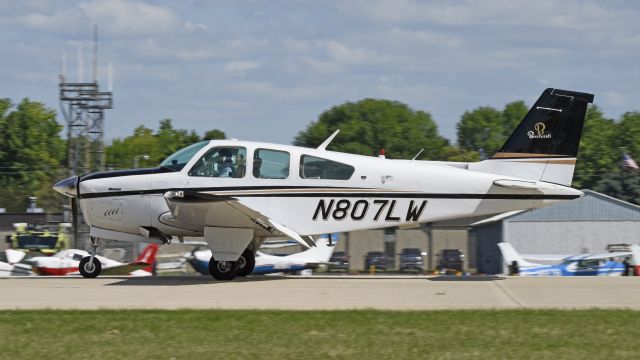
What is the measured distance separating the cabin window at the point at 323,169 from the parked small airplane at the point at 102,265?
906 centimetres

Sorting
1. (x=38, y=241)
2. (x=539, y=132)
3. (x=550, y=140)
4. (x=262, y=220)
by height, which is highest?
(x=539, y=132)

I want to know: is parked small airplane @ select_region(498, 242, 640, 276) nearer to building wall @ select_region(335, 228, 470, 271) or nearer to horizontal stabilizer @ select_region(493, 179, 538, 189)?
building wall @ select_region(335, 228, 470, 271)

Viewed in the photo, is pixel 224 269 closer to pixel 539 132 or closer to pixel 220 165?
pixel 220 165

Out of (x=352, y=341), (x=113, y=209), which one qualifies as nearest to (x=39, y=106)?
(x=113, y=209)

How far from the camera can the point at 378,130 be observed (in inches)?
4065

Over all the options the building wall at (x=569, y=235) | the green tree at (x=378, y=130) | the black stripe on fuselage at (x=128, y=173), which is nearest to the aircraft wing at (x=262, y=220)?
the black stripe on fuselage at (x=128, y=173)

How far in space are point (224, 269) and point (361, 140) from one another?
8791 cm

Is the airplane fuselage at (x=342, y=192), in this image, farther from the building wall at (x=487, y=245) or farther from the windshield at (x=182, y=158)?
the building wall at (x=487, y=245)

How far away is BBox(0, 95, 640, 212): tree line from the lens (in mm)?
87875

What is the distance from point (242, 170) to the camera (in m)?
14.8

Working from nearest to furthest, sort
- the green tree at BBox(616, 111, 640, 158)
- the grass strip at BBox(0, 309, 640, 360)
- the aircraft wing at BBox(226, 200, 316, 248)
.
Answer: the grass strip at BBox(0, 309, 640, 360), the aircraft wing at BBox(226, 200, 316, 248), the green tree at BBox(616, 111, 640, 158)

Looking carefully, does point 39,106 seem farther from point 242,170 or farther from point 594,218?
point 242,170

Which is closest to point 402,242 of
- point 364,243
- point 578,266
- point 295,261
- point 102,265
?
point 364,243

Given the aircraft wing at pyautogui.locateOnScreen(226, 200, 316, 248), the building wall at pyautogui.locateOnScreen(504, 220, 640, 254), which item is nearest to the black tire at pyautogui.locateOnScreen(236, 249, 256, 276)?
the aircraft wing at pyautogui.locateOnScreen(226, 200, 316, 248)
